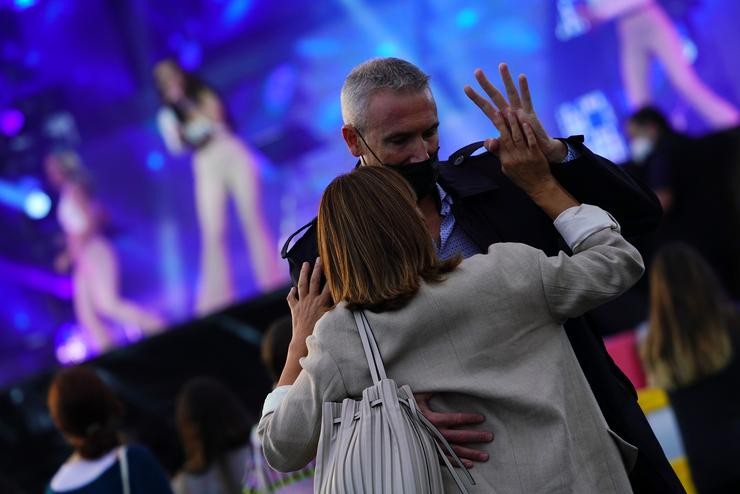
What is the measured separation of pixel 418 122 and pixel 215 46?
6284 mm

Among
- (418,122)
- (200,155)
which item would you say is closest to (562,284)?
(418,122)

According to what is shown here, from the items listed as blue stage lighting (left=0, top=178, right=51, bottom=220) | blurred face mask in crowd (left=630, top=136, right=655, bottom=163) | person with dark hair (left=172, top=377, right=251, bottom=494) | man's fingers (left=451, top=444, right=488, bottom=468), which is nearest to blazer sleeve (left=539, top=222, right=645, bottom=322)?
man's fingers (left=451, top=444, right=488, bottom=468)

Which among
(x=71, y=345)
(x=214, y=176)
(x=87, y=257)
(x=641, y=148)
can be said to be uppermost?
(x=214, y=176)

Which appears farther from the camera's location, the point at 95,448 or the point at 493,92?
the point at 95,448

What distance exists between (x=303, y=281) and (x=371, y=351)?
34 cm

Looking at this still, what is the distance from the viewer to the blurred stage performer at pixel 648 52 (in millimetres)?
6324

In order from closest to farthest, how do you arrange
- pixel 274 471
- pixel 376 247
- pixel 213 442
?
1. pixel 376 247
2. pixel 274 471
3. pixel 213 442

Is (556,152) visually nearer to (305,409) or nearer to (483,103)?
(483,103)

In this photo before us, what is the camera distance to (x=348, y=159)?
7586 millimetres

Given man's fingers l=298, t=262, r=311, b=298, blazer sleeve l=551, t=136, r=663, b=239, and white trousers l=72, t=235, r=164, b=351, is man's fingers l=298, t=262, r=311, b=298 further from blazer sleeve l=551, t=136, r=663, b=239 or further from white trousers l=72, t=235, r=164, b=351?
white trousers l=72, t=235, r=164, b=351

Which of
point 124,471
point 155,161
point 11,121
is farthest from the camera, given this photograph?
point 11,121

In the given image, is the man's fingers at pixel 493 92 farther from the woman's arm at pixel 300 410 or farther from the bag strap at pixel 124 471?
the bag strap at pixel 124 471

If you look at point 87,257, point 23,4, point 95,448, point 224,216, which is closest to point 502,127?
point 95,448

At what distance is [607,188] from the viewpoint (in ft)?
7.50
